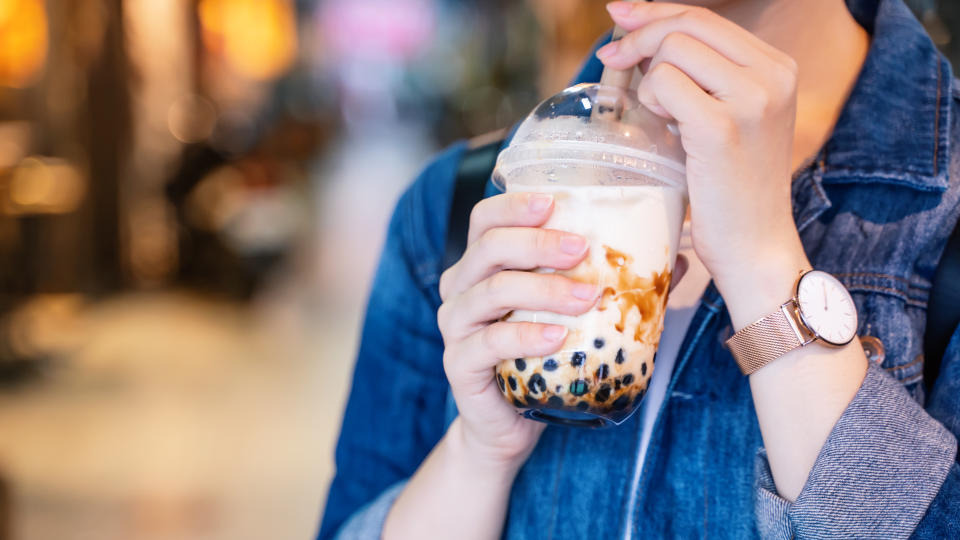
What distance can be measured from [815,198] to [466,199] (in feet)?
1.39

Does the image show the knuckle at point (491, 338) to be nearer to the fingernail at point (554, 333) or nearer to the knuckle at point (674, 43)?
the fingernail at point (554, 333)

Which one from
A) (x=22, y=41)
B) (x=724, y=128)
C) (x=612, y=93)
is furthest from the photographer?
(x=22, y=41)

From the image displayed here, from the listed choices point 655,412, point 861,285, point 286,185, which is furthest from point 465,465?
point 286,185

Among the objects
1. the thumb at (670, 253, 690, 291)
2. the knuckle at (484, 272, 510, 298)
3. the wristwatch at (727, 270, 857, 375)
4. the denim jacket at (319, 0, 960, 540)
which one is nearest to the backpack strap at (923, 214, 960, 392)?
the denim jacket at (319, 0, 960, 540)

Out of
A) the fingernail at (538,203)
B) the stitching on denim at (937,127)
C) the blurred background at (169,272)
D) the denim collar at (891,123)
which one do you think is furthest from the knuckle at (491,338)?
the blurred background at (169,272)

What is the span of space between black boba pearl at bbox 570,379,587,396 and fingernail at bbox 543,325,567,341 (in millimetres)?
48

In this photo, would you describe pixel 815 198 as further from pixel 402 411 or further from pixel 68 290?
pixel 68 290

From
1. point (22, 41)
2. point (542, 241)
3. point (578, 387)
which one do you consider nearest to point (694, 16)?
point (542, 241)

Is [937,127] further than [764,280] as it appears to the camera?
Yes

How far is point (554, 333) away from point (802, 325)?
0.76 feet

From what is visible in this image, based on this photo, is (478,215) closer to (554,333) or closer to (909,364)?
(554,333)

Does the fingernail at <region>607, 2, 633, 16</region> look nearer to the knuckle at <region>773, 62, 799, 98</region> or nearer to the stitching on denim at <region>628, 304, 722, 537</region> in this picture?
the knuckle at <region>773, 62, 799, 98</region>

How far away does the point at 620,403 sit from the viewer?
2.48ft

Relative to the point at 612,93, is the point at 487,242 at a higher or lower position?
lower
